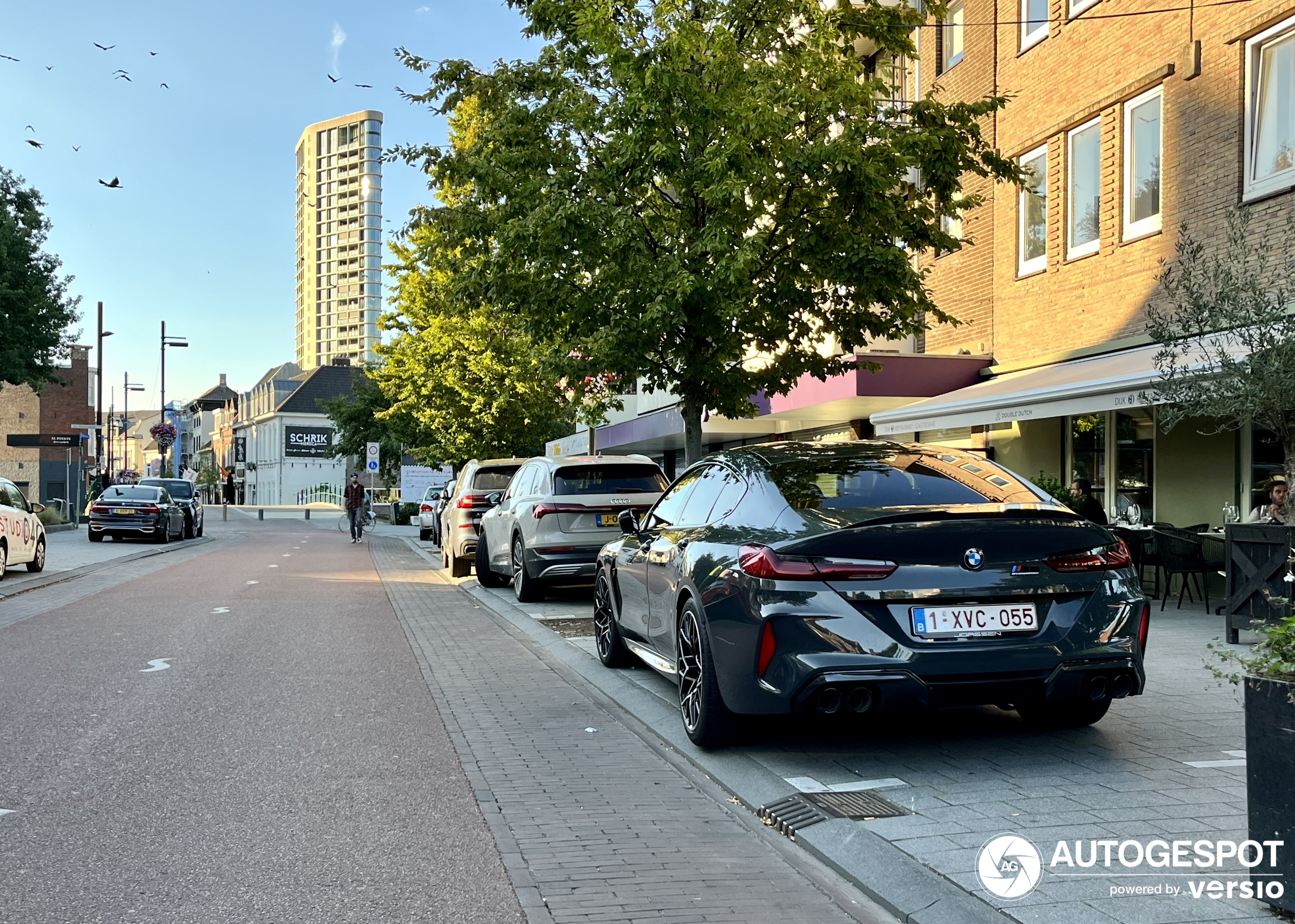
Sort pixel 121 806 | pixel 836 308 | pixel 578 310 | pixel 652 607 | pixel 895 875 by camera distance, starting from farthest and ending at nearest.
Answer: pixel 836 308 → pixel 578 310 → pixel 652 607 → pixel 121 806 → pixel 895 875

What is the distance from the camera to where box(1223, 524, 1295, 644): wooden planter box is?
873 centimetres

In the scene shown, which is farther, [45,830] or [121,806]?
[121,806]

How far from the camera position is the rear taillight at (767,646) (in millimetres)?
5164

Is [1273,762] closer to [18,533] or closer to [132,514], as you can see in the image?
[18,533]

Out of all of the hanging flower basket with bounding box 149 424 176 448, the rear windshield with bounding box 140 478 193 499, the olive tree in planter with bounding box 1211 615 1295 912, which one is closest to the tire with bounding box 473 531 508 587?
the olive tree in planter with bounding box 1211 615 1295 912

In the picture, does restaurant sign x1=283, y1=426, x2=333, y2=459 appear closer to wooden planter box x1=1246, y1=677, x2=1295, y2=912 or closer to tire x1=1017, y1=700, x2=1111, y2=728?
tire x1=1017, y1=700, x2=1111, y2=728

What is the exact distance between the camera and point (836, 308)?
12.5 metres

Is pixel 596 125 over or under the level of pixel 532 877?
over

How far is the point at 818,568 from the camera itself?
515 cm

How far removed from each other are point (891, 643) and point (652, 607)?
7.30 ft

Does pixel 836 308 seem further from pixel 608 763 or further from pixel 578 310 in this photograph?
pixel 608 763

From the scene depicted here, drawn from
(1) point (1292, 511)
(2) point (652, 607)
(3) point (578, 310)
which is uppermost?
(3) point (578, 310)

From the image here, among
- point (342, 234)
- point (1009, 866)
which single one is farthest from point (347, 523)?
point (342, 234)

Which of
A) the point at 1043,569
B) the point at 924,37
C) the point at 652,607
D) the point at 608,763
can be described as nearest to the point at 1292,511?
the point at 1043,569
